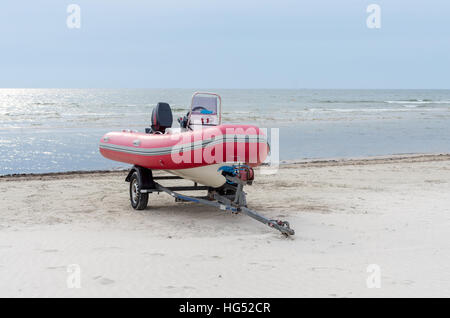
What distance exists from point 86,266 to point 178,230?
1.86 meters

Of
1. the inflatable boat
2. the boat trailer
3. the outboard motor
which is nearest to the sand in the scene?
the boat trailer

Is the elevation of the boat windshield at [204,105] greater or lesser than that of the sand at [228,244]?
greater

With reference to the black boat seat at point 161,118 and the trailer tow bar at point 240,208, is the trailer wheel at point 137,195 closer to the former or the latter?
the trailer tow bar at point 240,208

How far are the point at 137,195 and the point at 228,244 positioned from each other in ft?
8.43

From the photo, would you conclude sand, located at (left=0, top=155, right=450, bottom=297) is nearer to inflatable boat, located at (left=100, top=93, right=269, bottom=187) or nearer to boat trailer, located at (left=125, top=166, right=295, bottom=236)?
boat trailer, located at (left=125, top=166, right=295, bottom=236)

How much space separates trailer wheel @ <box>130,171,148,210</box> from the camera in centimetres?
829

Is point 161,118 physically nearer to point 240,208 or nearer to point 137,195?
point 137,195

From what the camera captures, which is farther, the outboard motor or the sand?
the outboard motor

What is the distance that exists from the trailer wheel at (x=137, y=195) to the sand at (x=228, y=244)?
0.13 m

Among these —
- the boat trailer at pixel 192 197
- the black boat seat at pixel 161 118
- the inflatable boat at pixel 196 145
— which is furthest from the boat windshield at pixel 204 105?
the boat trailer at pixel 192 197

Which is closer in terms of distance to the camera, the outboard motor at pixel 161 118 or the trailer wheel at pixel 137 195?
the trailer wheel at pixel 137 195

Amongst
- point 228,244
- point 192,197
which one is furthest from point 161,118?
point 228,244

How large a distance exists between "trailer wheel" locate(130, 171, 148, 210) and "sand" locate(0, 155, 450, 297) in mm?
135

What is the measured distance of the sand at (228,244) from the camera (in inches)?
192
